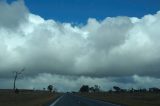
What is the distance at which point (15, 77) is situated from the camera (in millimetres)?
174250

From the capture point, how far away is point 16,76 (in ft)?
572

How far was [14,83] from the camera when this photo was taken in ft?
566

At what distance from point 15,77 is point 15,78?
55cm

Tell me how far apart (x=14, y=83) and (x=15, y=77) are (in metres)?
2.91

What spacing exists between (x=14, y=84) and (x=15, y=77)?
10.7ft

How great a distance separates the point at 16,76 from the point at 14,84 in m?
3.73

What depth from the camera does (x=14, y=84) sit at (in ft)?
566

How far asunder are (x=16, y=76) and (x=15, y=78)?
39.9 inches

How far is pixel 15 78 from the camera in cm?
17388

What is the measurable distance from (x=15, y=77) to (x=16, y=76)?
1.94ft

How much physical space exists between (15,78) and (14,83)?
2.38 m
